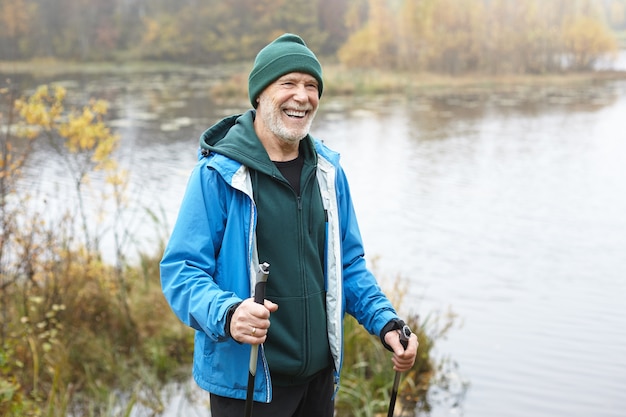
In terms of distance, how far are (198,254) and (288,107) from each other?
1.61 ft

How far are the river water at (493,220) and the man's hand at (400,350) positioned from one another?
247 centimetres

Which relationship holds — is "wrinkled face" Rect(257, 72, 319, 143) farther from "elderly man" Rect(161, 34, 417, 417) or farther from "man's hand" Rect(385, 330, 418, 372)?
"man's hand" Rect(385, 330, 418, 372)

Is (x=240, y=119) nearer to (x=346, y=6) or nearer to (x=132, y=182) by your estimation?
(x=132, y=182)

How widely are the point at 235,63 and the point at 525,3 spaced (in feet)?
59.5

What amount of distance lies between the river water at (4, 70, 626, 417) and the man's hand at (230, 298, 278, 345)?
2691 mm

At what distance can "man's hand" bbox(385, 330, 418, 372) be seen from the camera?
2191 mm

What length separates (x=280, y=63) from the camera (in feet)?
7.39

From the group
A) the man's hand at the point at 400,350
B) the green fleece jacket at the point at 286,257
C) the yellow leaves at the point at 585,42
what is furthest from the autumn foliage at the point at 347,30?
the man's hand at the point at 400,350

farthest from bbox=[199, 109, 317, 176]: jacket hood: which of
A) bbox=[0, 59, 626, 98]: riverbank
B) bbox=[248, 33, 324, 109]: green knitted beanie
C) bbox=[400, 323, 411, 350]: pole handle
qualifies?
bbox=[0, 59, 626, 98]: riverbank

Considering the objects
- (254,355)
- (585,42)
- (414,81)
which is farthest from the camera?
(585,42)

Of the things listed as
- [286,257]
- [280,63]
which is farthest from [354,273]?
[280,63]

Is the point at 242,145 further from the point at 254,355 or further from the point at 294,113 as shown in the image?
the point at 254,355

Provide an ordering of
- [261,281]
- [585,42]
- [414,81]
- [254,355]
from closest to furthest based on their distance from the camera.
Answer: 1. [261,281]
2. [254,355]
3. [414,81]
4. [585,42]

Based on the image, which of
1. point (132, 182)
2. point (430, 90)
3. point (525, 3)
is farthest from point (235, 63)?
point (132, 182)
